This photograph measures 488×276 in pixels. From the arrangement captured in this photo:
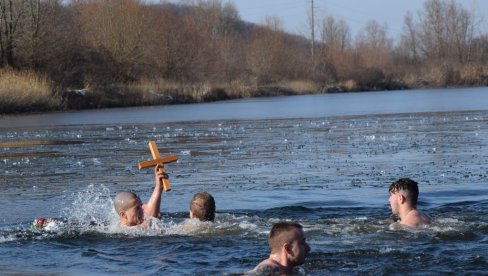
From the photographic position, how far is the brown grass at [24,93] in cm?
4803

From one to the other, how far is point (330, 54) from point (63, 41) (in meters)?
47.3

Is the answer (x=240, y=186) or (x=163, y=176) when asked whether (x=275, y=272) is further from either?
(x=240, y=186)

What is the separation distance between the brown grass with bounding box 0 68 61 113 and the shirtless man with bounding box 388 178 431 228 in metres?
A: 39.3

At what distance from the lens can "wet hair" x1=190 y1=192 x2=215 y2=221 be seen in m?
10.9

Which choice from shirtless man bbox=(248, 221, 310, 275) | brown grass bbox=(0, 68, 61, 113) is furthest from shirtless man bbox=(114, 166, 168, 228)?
brown grass bbox=(0, 68, 61, 113)

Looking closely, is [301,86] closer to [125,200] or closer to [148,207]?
[148,207]

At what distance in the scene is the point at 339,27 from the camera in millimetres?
140125

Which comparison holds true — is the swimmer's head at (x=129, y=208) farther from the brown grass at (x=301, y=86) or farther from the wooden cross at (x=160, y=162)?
the brown grass at (x=301, y=86)

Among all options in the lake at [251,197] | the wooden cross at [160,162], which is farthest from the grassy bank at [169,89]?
the wooden cross at [160,162]

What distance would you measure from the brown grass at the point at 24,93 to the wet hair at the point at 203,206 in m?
38.4

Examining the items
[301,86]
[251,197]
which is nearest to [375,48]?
[301,86]

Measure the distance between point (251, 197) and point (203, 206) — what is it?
4.05 m

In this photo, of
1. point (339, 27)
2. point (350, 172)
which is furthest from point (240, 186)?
point (339, 27)

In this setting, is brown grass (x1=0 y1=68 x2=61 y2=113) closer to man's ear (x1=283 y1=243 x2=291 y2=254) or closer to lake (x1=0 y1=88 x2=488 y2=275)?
lake (x1=0 y1=88 x2=488 y2=275)
